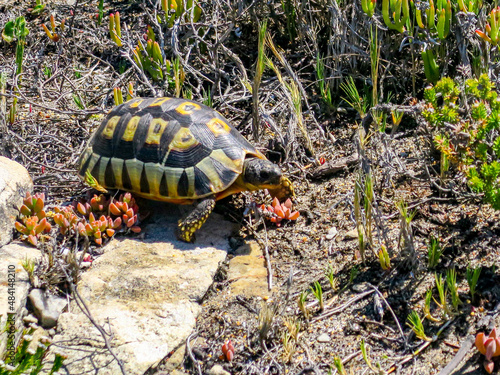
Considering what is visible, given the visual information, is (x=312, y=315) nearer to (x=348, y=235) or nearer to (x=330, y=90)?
(x=348, y=235)

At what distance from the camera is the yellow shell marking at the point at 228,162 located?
4.10 metres

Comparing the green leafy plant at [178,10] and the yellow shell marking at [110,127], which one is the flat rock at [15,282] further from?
the green leafy plant at [178,10]

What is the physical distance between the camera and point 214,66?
17.9 feet

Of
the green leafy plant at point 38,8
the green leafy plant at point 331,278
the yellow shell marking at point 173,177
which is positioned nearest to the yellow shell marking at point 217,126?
the yellow shell marking at point 173,177

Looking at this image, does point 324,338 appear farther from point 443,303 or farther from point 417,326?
point 443,303

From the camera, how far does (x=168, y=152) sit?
4.14m

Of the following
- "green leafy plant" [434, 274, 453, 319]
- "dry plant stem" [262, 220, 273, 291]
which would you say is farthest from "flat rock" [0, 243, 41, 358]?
"green leafy plant" [434, 274, 453, 319]

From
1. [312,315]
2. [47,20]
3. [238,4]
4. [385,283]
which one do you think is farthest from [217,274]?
[47,20]

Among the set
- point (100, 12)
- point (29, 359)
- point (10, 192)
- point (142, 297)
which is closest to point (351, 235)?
point (142, 297)

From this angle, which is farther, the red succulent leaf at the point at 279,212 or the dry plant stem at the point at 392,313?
the red succulent leaf at the point at 279,212

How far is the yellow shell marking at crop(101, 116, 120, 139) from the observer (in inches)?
172

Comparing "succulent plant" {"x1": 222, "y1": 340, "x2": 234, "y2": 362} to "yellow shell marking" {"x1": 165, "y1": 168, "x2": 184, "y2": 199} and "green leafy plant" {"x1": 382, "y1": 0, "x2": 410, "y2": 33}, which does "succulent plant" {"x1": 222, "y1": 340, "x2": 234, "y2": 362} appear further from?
"green leafy plant" {"x1": 382, "y1": 0, "x2": 410, "y2": 33}

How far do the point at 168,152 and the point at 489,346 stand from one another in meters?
2.47

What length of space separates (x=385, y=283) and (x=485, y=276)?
0.57 m
